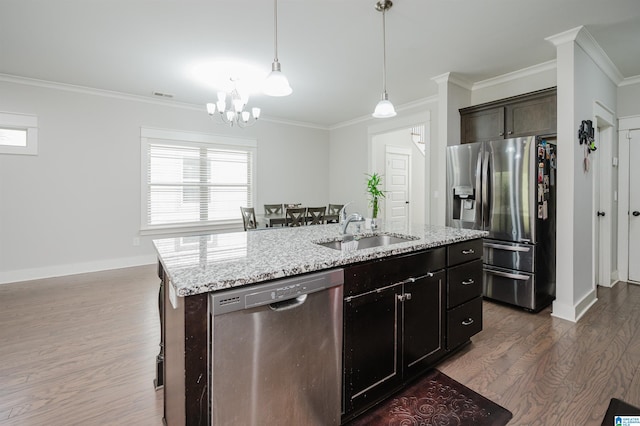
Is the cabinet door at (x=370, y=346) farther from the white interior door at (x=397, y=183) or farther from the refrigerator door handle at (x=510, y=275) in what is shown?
the white interior door at (x=397, y=183)

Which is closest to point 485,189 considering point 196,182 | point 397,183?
point 397,183

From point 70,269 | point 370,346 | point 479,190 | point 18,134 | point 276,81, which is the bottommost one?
point 70,269

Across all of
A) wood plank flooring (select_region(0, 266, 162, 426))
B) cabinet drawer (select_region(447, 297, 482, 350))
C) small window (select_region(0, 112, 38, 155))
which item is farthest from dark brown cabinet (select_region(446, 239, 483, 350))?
small window (select_region(0, 112, 38, 155))

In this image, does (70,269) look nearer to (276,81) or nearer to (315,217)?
(315,217)

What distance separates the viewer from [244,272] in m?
1.20

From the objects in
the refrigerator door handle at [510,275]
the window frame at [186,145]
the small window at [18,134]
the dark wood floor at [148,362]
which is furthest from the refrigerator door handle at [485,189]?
the small window at [18,134]

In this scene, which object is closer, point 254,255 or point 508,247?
point 254,255

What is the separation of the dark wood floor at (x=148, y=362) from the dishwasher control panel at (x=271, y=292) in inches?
42.9

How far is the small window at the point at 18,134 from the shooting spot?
3918mm

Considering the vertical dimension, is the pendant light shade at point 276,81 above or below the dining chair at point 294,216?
above

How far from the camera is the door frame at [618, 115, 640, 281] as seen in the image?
3.86 meters

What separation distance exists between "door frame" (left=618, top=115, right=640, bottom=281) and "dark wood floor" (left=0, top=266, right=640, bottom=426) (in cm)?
101

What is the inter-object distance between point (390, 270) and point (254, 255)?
29.3 inches

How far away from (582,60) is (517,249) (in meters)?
1.96
